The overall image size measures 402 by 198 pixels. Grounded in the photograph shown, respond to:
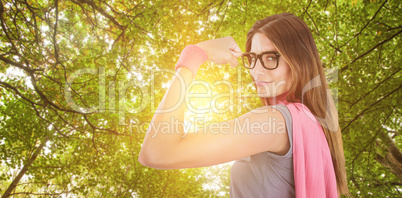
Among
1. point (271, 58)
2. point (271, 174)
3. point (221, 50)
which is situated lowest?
point (271, 174)

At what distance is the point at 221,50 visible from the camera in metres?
1.68

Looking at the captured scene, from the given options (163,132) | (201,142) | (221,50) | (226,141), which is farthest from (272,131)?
(221,50)

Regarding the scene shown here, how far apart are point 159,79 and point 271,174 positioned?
4.66 meters

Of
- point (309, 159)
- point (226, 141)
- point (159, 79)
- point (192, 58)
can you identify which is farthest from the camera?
point (159, 79)

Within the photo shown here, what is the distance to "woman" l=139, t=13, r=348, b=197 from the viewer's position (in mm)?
1080

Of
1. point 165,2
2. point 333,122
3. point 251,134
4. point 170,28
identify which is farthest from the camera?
point 170,28

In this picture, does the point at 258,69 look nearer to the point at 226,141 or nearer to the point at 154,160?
the point at 226,141

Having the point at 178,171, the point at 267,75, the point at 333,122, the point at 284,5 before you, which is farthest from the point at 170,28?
the point at 178,171

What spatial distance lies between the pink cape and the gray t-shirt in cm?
4

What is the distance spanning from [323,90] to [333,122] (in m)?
0.22

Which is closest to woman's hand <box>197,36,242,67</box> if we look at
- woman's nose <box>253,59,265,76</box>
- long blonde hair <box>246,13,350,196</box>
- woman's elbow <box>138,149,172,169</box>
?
woman's nose <box>253,59,265,76</box>

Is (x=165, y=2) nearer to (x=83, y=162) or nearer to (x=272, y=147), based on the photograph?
(x=272, y=147)

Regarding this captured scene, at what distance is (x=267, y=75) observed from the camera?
1598 mm

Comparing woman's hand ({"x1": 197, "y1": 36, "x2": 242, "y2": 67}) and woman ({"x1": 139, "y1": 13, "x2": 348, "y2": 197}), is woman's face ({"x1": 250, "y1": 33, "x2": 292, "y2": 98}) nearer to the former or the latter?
woman ({"x1": 139, "y1": 13, "x2": 348, "y2": 197})
